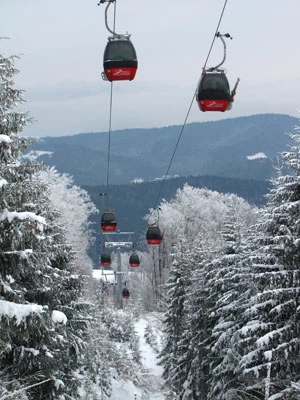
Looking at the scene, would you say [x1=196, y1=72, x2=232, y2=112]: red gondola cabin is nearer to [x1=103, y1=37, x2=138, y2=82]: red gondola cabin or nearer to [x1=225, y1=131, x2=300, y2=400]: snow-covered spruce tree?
[x1=103, y1=37, x2=138, y2=82]: red gondola cabin

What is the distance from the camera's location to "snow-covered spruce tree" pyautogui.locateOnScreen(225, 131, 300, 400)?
50.2 feet

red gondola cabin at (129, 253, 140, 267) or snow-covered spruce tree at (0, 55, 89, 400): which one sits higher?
snow-covered spruce tree at (0, 55, 89, 400)

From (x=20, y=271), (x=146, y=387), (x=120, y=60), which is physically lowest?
(x=146, y=387)

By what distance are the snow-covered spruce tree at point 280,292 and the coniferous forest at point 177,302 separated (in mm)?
32

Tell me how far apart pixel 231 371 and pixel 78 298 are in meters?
6.09

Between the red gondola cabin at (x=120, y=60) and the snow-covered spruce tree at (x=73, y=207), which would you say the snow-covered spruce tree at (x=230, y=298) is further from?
the snow-covered spruce tree at (x=73, y=207)

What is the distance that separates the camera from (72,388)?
2184cm

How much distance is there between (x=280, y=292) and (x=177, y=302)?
63.6 feet

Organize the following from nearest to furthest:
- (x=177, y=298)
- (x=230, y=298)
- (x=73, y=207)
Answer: (x=230, y=298) → (x=177, y=298) → (x=73, y=207)

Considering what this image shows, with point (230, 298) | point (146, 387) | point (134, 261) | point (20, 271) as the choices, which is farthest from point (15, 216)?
point (146, 387)

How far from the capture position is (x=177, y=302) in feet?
113

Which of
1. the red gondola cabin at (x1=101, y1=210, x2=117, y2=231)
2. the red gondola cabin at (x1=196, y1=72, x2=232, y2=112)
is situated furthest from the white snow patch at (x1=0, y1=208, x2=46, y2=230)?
the red gondola cabin at (x1=101, y1=210, x2=117, y2=231)

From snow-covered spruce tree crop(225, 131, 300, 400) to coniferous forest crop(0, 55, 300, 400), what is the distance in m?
0.03

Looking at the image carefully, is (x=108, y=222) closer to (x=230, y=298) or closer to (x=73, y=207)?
(x=230, y=298)
